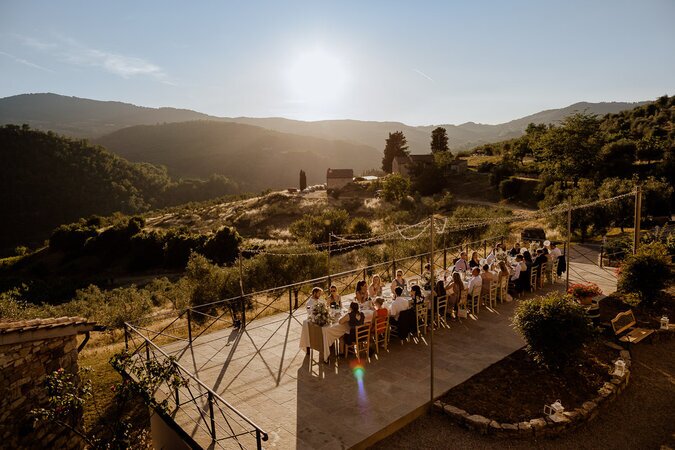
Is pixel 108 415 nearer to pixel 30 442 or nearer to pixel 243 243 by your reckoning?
pixel 30 442

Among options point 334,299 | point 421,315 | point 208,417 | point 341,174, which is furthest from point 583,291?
point 341,174

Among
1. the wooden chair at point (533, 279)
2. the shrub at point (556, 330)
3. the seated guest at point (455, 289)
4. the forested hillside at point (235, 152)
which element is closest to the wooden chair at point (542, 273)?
the wooden chair at point (533, 279)

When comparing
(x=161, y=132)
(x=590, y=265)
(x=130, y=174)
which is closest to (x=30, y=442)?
(x=590, y=265)

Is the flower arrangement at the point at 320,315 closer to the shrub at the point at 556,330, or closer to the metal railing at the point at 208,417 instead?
the metal railing at the point at 208,417

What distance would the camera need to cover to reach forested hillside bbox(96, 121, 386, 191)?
4811 inches

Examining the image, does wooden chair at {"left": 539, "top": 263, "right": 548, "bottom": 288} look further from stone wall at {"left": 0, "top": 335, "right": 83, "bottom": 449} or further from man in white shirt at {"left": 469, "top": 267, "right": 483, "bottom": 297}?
stone wall at {"left": 0, "top": 335, "right": 83, "bottom": 449}

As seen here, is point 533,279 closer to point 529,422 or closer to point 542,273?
point 542,273


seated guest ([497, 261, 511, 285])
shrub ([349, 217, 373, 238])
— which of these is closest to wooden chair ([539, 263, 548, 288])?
seated guest ([497, 261, 511, 285])

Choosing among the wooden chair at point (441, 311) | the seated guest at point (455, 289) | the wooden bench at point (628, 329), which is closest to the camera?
the wooden bench at point (628, 329)

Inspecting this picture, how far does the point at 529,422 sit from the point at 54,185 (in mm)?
82767

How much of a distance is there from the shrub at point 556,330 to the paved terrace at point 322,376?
1.14 m

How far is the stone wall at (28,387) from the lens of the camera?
6281 millimetres

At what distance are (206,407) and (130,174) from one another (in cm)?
9138

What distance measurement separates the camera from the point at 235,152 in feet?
444
